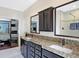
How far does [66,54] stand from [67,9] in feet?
4.37

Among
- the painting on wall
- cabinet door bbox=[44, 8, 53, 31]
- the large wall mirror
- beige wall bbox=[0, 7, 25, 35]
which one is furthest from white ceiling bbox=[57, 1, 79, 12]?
the painting on wall

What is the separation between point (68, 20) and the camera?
8.11ft

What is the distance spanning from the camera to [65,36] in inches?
99.7

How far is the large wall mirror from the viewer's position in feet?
7.34

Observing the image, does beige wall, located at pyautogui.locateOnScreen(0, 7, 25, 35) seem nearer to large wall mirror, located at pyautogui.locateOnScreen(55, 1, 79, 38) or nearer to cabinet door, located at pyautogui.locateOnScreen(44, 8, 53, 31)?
cabinet door, located at pyautogui.locateOnScreen(44, 8, 53, 31)

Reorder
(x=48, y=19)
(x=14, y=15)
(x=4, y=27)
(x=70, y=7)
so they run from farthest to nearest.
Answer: (x=4, y=27) → (x=14, y=15) → (x=48, y=19) → (x=70, y=7)

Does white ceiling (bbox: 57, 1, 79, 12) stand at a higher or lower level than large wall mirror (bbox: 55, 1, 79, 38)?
higher

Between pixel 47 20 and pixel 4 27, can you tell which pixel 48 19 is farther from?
pixel 4 27

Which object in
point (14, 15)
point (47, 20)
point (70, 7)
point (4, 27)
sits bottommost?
point (4, 27)

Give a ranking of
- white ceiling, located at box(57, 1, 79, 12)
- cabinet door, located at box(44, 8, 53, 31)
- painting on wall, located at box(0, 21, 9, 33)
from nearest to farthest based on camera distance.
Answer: white ceiling, located at box(57, 1, 79, 12) → cabinet door, located at box(44, 8, 53, 31) → painting on wall, located at box(0, 21, 9, 33)

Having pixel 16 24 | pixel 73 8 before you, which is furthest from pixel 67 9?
pixel 16 24

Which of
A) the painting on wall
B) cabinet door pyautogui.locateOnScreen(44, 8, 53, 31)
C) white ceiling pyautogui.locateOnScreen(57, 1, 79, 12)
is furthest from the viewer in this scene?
the painting on wall

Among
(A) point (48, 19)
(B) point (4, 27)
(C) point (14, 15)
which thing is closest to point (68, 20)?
(A) point (48, 19)

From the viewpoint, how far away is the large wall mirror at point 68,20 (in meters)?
2.24
